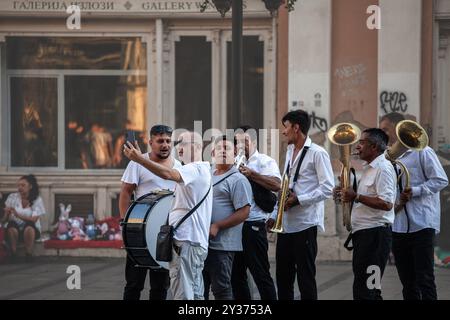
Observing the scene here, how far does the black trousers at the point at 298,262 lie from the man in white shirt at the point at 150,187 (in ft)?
3.32

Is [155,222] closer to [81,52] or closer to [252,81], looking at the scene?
[252,81]

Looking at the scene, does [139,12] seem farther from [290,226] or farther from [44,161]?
[290,226]

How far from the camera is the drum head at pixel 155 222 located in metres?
8.55

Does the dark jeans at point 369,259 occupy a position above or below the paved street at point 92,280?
above

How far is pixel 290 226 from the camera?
29.0ft

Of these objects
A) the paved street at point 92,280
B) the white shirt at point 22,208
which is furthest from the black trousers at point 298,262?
the white shirt at point 22,208

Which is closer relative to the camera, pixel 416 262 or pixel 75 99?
pixel 416 262

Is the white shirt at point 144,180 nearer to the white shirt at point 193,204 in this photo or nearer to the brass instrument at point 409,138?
the white shirt at point 193,204

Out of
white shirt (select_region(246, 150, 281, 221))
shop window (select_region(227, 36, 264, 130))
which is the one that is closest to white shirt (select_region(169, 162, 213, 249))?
white shirt (select_region(246, 150, 281, 221))

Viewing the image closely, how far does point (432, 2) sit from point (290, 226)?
6231 mm

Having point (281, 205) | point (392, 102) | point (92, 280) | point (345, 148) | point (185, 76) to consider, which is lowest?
point (92, 280)

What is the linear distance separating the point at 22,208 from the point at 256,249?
20.4ft

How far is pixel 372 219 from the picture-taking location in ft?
27.9

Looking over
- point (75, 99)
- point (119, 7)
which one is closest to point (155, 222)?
point (119, 7)
